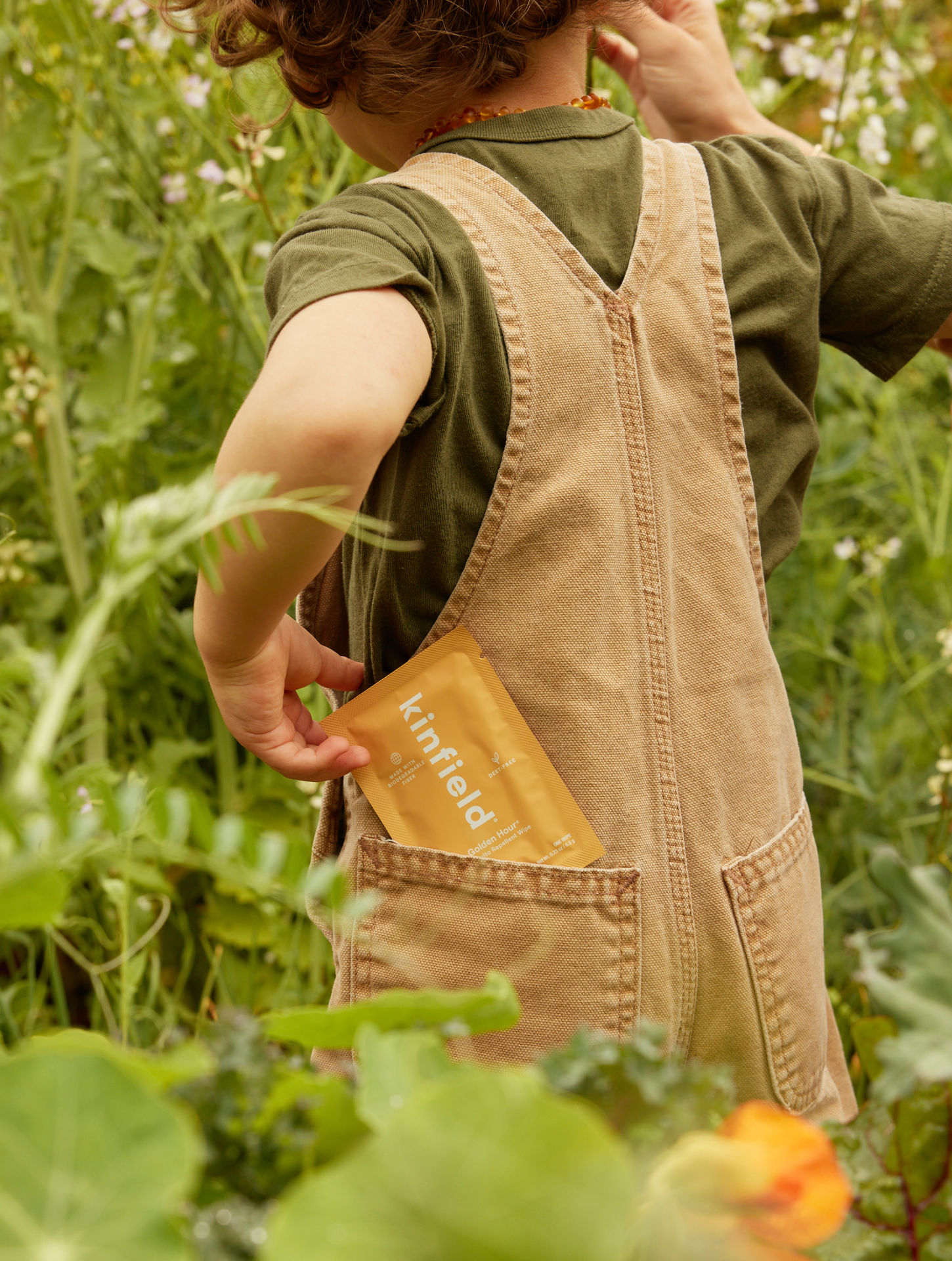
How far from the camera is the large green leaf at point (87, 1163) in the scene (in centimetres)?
19

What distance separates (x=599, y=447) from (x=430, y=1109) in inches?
24.8

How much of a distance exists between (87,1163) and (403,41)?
0.80 m

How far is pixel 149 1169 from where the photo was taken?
19 cm

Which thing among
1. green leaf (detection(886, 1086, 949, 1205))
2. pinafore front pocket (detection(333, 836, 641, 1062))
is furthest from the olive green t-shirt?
green leaf (detection(886, 1086, 949, 1205))

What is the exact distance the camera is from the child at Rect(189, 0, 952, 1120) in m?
0.76

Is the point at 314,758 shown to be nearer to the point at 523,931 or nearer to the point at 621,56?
the point at 523,931

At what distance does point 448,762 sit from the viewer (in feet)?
2.61

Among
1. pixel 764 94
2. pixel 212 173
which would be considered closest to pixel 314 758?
pixel 212 173

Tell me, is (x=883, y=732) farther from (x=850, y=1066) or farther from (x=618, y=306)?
(x=618, y=306)

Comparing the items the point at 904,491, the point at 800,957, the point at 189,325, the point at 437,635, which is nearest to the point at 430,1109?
the point at 437,635

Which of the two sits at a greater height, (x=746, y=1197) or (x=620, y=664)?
(x=746, y=1197)

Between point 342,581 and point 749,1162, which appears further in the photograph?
point 342,581

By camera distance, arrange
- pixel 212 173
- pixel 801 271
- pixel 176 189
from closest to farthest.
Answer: pixel 801 271 → pixel 212 173 → pixel 176 189

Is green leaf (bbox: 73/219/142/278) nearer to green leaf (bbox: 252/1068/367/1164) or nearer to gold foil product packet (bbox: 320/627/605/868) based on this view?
gold foil product packet (bbox: 320/627/605/868)
